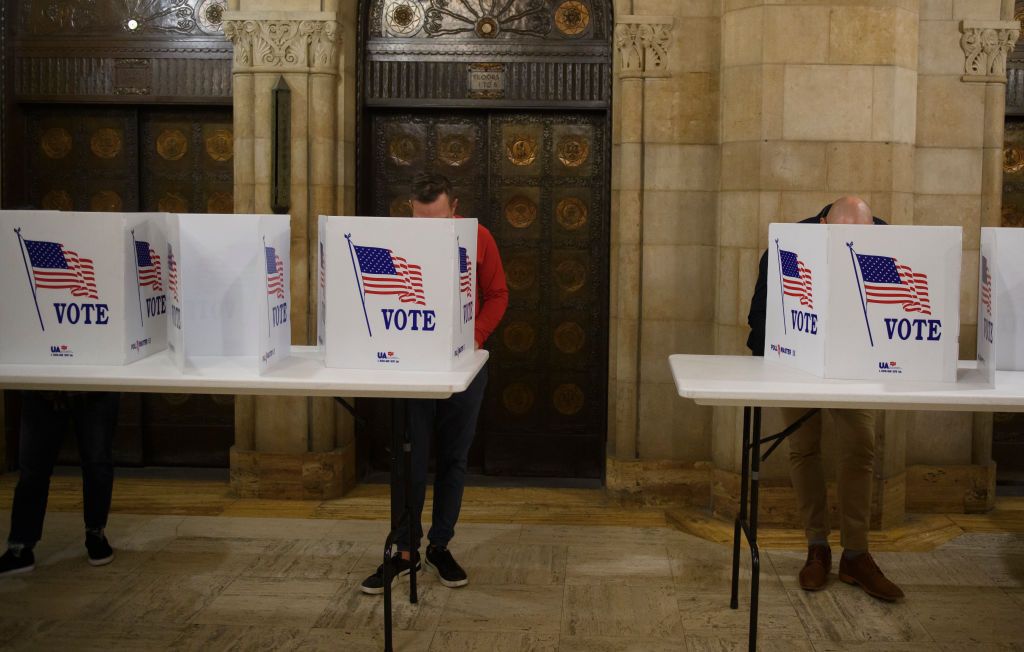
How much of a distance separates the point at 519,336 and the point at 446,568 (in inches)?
90.5

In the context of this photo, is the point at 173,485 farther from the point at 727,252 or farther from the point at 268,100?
the point at 727,252

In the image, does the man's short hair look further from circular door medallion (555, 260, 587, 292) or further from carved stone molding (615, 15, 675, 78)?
circular door medallion (555, 260, 587, 292)

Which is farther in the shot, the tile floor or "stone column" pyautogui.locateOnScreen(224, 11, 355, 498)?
"stone column" pyautogui.locateOnScreen(224, 11, 355, 498)

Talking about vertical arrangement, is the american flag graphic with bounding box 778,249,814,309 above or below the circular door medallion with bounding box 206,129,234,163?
below

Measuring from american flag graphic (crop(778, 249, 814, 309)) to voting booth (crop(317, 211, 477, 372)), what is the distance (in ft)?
4.47

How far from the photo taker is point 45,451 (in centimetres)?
532

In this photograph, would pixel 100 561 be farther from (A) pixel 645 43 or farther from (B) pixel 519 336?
(A) pixel 645 43

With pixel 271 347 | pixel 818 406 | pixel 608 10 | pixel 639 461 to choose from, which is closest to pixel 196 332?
pixel 271 347

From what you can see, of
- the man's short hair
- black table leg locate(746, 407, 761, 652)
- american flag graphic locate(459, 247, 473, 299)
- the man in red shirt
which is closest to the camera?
black table leg locate(746, 407, 761, 652)

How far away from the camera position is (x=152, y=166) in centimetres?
737

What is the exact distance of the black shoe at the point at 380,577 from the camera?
202 inches

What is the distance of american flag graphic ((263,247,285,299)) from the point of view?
4425 millimetres

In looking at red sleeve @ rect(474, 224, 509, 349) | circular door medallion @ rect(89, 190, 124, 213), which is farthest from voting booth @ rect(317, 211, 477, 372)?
circular door medallion @ rect(89, 190, 124, 213)

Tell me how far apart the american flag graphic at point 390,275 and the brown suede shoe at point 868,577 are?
2.52 meters
